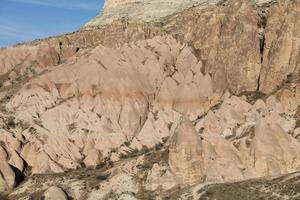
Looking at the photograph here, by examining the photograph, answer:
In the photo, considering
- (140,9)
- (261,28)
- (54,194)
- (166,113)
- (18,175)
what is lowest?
(54,194)

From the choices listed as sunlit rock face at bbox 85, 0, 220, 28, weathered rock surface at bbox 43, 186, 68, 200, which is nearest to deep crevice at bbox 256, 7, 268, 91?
weathered rock surface at bbox 43, 186, 68, 200

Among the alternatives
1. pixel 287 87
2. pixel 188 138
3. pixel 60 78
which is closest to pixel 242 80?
pixel 287 87

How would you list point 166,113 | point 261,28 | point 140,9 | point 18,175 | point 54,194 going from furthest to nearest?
point 140,9 → point 166,113 → point 261,28 → point 18,175 → point 54,194

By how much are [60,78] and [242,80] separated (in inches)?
1145

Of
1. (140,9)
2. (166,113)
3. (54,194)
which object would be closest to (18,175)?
(54,194)

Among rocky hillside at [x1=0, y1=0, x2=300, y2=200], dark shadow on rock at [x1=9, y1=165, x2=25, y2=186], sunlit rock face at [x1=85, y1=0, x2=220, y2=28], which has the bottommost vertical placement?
dark shadow on rock at [x1=9, y1=165, x2=25, y2=186]

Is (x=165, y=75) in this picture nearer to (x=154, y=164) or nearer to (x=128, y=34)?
(x=128, y=34)

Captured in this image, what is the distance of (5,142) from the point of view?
90438 millimetres

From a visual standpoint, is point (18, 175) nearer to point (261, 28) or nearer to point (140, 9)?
point (261, 28)

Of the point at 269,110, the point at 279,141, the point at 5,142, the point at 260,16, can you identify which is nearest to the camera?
the point at 279,141

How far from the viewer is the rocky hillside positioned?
7256cm

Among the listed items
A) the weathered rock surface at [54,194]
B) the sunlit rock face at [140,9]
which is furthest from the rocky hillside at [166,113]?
the sunlit rock face at [140,9]

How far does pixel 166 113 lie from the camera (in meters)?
97.8

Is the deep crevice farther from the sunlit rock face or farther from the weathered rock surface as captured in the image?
the sunlit rock face
